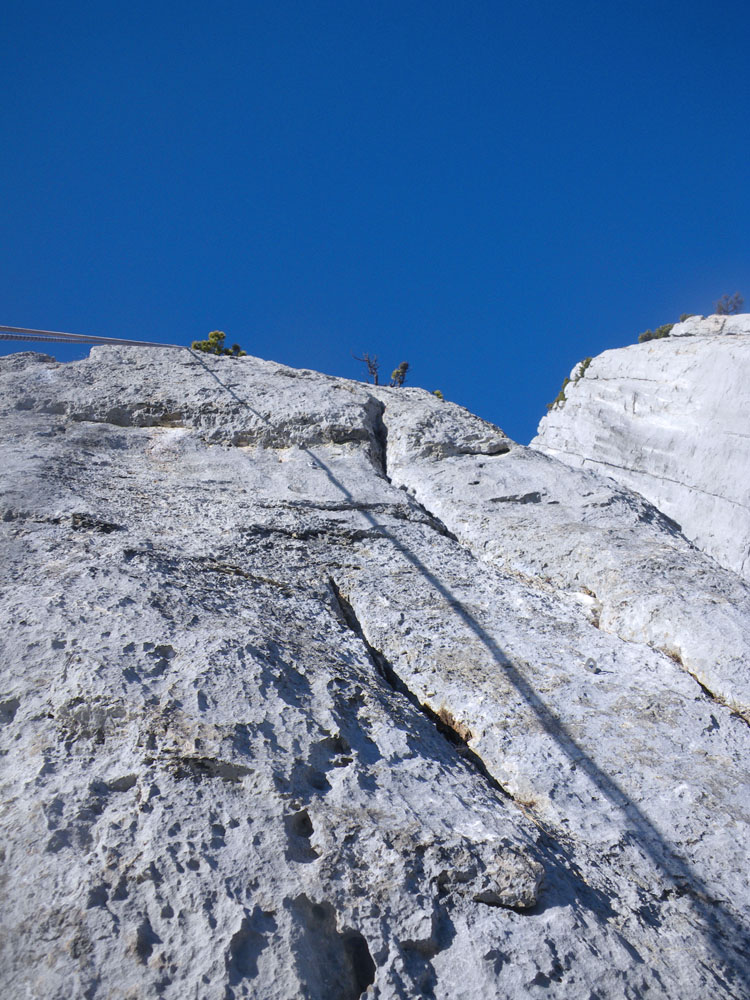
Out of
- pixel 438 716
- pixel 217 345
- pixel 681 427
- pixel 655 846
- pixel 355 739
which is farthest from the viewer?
pixel 217 345

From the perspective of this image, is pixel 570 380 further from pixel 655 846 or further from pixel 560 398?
pixel 655 846

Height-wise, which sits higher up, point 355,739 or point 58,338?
point 58,338

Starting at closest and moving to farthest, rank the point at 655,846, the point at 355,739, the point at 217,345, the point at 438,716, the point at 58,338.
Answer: the point at 655,846 < the point at 355,739 < the point at 438,716 < the point at 58,338 < the point at 217,345

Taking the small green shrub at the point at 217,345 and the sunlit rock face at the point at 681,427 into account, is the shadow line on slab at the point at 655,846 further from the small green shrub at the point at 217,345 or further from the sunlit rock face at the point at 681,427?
the small green shrub at the point at 217,345

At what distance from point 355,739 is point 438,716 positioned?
893mm

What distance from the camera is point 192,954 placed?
2.76 m

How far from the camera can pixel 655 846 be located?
378 cm

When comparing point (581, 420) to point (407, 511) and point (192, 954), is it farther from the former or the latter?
point (192, 954)

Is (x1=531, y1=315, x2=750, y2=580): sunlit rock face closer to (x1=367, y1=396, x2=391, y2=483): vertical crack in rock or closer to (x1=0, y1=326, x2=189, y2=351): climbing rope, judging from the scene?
(x1=367, y1=396, x2=391, y2=483): vertical crack in rock

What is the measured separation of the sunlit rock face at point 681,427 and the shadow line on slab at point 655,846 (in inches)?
561

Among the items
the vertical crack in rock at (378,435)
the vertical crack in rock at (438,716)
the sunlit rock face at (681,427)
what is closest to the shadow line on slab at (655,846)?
the vertical crack in rock at (438,716)

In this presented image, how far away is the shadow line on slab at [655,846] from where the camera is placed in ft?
10.7

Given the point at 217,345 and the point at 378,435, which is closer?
the point at 378,435

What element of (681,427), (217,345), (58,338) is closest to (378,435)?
(58,338)
